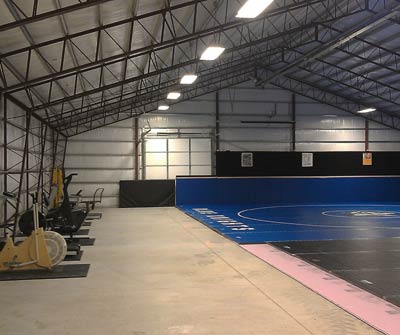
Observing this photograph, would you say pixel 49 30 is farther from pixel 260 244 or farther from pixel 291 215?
pixel 291 215

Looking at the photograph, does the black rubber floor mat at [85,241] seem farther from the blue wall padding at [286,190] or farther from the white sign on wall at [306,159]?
the white sign on wall at [306,159]

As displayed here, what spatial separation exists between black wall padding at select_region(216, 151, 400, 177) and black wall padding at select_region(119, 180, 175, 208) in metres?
2.90

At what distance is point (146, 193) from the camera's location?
2314 centimetres

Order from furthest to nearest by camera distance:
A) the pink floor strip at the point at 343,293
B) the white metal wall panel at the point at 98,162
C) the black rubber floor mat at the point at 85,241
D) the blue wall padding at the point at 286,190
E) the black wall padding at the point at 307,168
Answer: the black wall padding at the point at 307,168 < the white metal wall panel at the point at 98,162 < the blue wall padding at the point at 286,190 < the black rubber floor mat at the point at 85,241 < the pink floor strip at the point at 343,293

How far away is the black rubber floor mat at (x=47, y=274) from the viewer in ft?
23.9

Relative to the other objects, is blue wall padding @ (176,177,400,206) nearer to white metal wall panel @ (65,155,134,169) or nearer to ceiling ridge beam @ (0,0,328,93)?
white metal wall panel @ (65,155,134,169)

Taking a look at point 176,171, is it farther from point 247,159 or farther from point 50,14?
point 50,14

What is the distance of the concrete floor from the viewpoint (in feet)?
16.2

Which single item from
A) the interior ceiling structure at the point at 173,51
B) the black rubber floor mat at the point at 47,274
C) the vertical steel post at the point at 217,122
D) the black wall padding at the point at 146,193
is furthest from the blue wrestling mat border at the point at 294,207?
the interior ceiling structure at the point at 173,51

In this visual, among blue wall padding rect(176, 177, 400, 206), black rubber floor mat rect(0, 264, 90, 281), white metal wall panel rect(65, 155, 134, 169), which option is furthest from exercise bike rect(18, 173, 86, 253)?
white metal wall panel rect(65, 155, 134, 169)

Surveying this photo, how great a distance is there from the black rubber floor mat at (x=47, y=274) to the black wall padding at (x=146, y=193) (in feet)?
49.3

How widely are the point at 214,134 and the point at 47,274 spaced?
18.8 metres

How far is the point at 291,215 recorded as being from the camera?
55.3 feet

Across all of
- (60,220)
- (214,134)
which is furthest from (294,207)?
(60,220)
